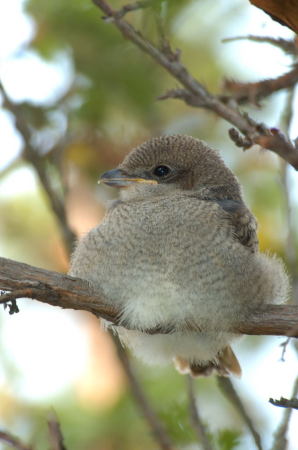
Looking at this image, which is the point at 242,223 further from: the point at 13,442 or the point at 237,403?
the point at 13,442

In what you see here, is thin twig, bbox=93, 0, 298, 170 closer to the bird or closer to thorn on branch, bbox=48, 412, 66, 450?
the bird

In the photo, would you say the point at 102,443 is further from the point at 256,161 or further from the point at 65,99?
the point at 256,161

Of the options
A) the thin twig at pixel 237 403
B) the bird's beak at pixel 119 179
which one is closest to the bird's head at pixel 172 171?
the bird's beak at pixel 119 179

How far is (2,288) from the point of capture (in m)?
2.96

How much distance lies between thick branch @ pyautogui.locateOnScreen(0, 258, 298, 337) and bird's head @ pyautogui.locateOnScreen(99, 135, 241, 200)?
1.01m

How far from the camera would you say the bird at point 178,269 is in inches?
140

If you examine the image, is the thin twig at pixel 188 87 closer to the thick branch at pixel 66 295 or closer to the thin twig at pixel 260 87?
the thin twig at pixel 260 87

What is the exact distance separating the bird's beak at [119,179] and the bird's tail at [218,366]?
0.94 metres

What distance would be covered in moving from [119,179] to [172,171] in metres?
0.29

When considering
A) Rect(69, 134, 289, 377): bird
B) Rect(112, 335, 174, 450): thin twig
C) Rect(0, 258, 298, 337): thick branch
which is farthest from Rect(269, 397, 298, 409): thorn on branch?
Rect(112, 335, 174, 450): thin twig

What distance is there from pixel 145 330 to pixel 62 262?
2.42 meters

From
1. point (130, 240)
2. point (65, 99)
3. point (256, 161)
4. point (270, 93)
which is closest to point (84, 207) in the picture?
point (65, 99)

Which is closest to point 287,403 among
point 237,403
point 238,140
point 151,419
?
point 238,140

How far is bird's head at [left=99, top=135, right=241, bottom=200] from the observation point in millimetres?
4254
